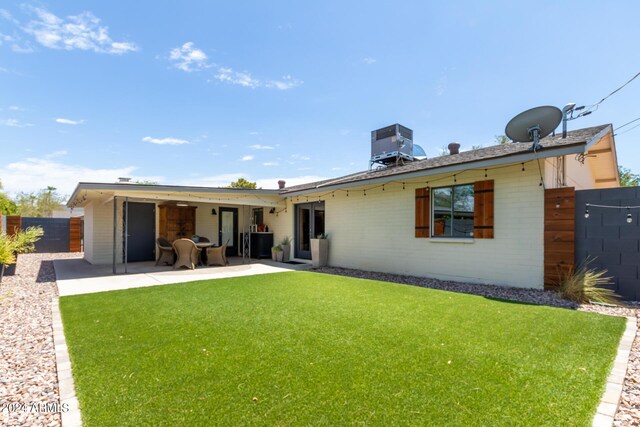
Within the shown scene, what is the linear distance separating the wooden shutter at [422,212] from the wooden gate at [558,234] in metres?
2.53

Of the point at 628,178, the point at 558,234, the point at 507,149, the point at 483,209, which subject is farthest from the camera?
the point at 628,178

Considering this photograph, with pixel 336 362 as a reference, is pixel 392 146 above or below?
above

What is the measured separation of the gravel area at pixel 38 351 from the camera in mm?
2305

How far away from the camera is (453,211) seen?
26.0 feet

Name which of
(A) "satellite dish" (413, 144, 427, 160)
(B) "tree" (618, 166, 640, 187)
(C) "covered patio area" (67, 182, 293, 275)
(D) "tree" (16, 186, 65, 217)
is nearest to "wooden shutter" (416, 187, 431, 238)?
(A) "satellite dish" (413, 144, 427, 160)

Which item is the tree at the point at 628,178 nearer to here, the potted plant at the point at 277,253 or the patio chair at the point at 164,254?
the potted plant at the point at 277,253

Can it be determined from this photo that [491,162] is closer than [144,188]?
Yes

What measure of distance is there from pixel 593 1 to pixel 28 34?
1307cm

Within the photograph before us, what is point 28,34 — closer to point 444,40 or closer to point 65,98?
point 65,98

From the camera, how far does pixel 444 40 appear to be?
9.30 m

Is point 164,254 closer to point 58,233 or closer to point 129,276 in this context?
point 129,276

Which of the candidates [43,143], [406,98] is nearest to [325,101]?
[406,98]

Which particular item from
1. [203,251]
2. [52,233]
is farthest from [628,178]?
[52,233]

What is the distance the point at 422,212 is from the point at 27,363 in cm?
774
